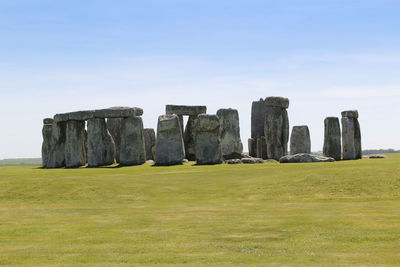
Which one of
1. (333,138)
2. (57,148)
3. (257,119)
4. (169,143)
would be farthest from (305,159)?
(57,148)

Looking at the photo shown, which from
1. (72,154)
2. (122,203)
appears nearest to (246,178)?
(122,203)

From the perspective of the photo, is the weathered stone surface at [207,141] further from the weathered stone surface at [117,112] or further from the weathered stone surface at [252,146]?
the weathered stone surface at [252,146]

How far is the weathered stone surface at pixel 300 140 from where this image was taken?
3786 cm

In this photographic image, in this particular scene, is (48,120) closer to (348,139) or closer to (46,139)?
(46,139)

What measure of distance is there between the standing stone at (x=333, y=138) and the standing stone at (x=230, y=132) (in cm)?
660

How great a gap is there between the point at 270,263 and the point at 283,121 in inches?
1140

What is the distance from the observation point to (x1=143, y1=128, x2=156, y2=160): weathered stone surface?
4328 centimetres

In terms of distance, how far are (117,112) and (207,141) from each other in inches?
254

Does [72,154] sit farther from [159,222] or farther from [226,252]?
[226,252]

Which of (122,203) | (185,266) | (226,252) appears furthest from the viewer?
(122,203)

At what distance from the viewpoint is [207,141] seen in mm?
33438

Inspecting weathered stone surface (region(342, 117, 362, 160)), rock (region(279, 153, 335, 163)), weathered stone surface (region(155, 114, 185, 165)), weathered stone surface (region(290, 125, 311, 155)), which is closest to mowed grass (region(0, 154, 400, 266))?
rock (region(279, 153, 335, 163))

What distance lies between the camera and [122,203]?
1959 centimetres

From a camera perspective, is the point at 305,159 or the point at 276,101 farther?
the point at 276,101
